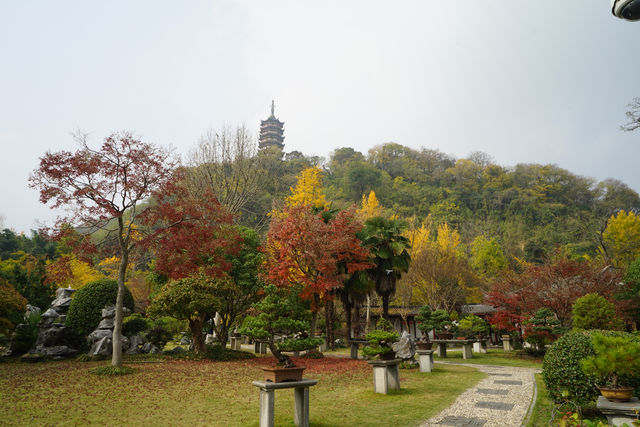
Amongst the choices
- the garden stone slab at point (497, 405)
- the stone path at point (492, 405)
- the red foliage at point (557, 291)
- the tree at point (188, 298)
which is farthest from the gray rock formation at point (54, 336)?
the red foliage at point (557, 291)

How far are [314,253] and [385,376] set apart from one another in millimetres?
7137

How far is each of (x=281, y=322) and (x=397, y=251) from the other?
35.2 feet

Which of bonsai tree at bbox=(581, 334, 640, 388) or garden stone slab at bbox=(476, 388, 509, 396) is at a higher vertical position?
bonsai tree at bbox=(581, 334, 640, 388)

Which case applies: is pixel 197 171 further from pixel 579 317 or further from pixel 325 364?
pixel 579 317

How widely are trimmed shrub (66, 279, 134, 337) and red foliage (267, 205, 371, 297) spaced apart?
6327mm

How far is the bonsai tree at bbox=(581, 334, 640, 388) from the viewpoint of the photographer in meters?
5.30

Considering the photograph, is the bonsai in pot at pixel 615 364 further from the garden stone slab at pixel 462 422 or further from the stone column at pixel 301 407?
the stone column at pixel 301 407

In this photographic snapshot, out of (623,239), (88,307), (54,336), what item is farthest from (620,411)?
(623,239)

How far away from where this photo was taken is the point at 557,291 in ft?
53.8

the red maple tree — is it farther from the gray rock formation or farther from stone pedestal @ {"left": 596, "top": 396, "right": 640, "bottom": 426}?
stone pedestal @ {"left": 596, "top": 396, "right": 640, "bottom": 426}

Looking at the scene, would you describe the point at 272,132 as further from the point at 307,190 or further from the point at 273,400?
the point at 273,400

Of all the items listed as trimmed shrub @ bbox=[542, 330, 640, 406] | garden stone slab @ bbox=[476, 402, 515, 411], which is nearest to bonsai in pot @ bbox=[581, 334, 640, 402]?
trimmed shrub @ bbox=[542, 330, 640, 406]

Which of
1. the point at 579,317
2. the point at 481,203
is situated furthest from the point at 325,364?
the point at 481,203

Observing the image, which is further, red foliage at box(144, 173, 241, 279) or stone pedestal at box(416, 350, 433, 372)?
red foliage at box(144, 173, 241, 279)
